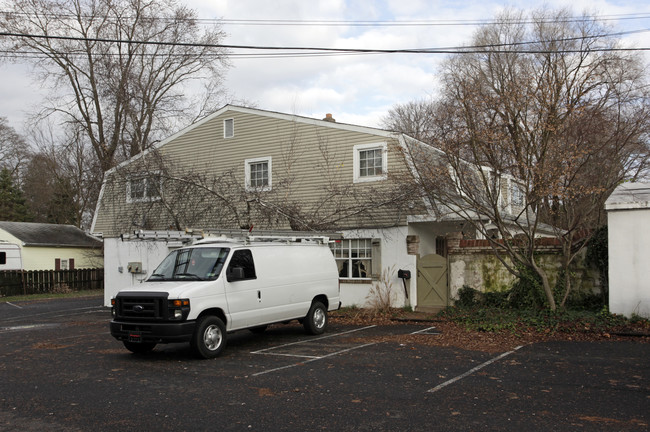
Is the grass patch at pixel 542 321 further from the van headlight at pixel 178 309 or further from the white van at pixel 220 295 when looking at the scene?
the van headlight at pixel 178 309

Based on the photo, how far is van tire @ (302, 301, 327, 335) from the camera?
12.5 metres

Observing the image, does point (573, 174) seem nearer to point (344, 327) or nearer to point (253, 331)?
point (344, 327)

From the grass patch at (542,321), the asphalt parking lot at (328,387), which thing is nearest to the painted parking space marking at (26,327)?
the asphalt parking lot at (328,387)

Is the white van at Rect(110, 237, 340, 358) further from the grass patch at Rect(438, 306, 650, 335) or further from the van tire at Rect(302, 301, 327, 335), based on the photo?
the grass patch at Rect(438, 306, 650, 335)

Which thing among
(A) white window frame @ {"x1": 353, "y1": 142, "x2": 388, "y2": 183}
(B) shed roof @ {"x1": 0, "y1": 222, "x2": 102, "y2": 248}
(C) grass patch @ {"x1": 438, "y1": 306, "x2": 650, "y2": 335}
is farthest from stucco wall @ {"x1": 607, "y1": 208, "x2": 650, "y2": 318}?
(B) shed roof @ {"x1": 0, "y1": 222, "x2": 102, "y2": 248}

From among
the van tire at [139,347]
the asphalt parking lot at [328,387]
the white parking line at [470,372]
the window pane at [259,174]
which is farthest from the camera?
the window pane at [259,174]

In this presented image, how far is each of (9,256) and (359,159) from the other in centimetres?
2590

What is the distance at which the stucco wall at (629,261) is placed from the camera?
12.0m

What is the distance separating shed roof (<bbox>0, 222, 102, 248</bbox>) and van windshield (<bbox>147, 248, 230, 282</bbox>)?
2728 cm

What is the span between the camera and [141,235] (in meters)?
11.0

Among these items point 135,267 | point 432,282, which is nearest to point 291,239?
point 432,282

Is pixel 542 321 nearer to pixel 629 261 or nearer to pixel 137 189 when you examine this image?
pixel 629 261

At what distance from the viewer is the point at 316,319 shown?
41.9 feet

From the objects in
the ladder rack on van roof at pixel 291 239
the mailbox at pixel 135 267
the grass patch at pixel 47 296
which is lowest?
the grass patch at pixel 47 296
